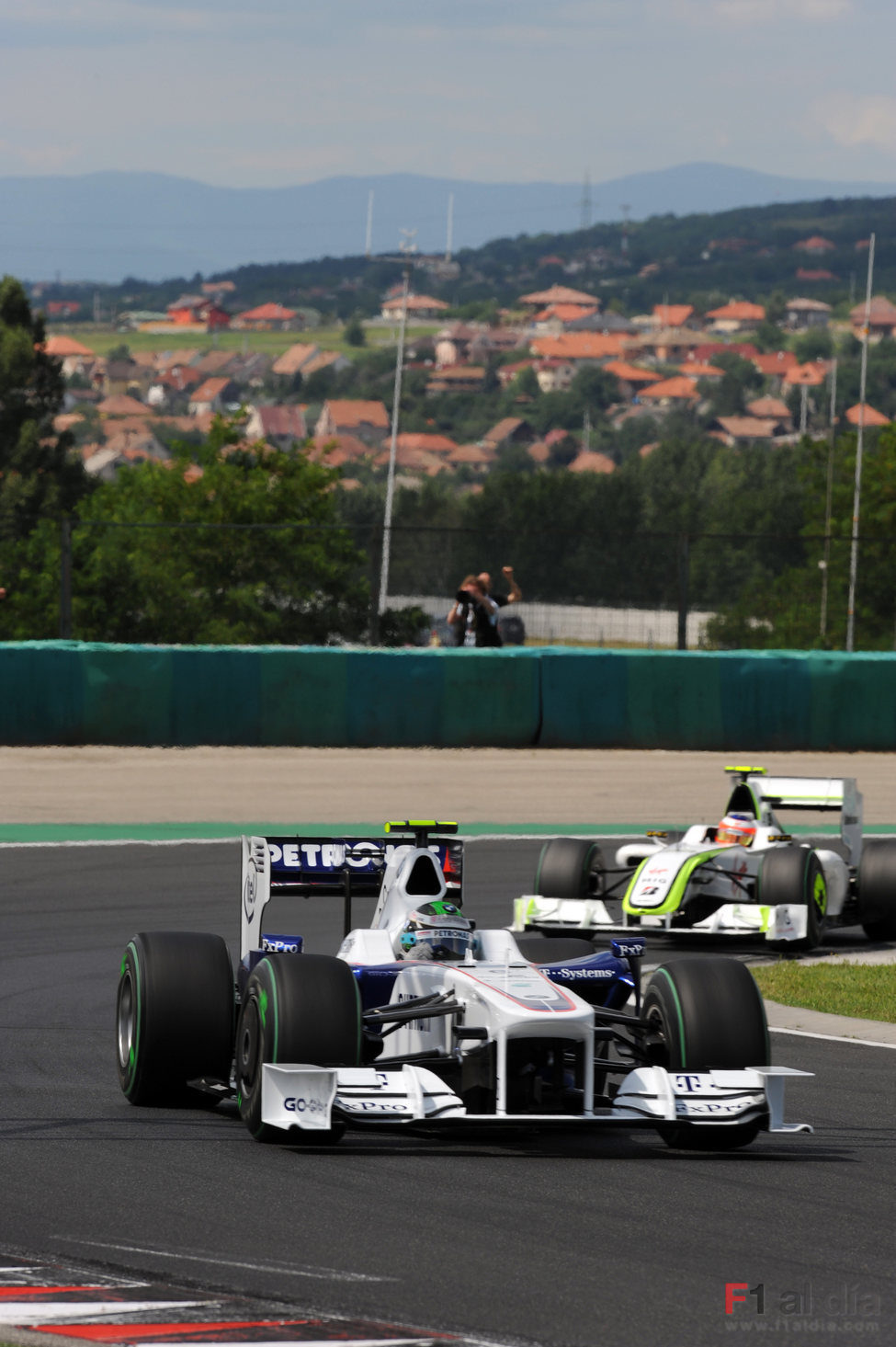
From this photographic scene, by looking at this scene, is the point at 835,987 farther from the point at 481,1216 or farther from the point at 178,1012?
the point at 481,1216

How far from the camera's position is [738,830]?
1374cm

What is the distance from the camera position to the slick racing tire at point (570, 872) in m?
13.6

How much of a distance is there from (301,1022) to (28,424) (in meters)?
61.2

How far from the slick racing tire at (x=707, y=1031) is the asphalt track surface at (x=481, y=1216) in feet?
0.35

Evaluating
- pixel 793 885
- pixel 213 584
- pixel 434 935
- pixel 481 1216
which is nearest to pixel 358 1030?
pixel 434 935

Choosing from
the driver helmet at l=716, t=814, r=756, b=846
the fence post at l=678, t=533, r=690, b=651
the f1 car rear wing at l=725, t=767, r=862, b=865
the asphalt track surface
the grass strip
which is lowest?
the grass strip

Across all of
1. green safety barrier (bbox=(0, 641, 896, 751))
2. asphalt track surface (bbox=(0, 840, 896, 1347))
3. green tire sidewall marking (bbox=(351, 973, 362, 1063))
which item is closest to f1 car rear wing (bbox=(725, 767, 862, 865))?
asphalt track surface (bbox=(0, 840, 896, 1347))

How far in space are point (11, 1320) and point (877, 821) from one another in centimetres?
1537

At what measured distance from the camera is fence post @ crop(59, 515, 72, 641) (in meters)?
22.5

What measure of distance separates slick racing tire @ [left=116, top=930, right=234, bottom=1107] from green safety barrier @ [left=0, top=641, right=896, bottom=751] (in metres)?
13.1

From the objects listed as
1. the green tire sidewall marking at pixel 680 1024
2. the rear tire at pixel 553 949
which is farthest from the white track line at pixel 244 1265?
the rear tire at pixel 553 949

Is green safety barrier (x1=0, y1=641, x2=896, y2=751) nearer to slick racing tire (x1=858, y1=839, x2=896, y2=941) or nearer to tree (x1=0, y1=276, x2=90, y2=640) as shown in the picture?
slick racing tire (x1=858, y1=839, x2=896, y2=941)

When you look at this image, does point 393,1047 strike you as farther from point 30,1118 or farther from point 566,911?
point 566,911

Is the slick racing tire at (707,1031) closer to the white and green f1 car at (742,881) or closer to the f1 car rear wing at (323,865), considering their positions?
the f1 car rear wing at (323,865)
